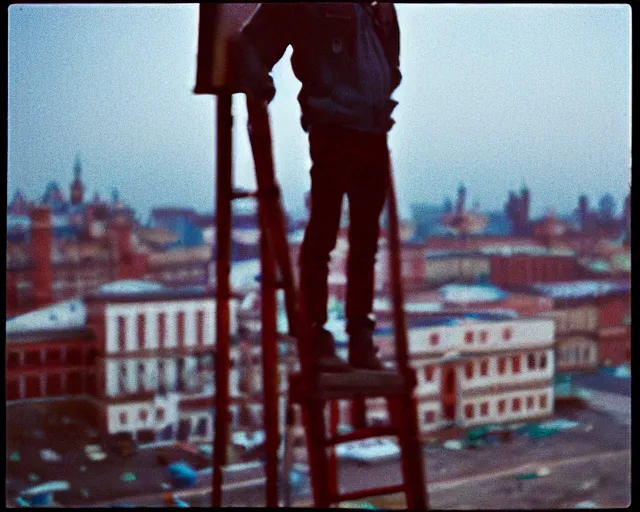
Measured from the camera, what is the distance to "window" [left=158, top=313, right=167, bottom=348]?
315 centimetres

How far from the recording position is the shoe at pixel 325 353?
259 cm

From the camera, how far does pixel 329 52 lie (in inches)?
107

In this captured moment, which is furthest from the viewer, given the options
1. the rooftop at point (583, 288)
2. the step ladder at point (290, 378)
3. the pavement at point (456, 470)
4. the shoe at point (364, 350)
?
the rooftop at point (583, 288)

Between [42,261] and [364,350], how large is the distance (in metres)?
1.19

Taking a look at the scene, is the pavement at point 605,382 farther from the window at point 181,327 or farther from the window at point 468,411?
the window at point 181,327

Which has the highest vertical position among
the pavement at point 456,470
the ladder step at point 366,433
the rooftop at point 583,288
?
the rooftop at point 583,288

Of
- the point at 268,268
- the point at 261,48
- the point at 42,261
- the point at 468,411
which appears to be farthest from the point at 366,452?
the point at 261,48

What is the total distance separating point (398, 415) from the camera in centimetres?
267

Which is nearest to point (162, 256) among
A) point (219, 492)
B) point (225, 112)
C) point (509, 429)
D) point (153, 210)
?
point (153, 210)

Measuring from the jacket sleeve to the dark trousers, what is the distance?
254 mm

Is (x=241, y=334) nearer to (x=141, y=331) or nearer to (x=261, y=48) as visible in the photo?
(x=141, y=331)

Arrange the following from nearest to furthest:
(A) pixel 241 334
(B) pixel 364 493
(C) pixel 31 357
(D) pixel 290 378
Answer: (D) pixel 290 378
(B) pixel 364 493
(C) pixel 31 357
(A) pixel 241 334

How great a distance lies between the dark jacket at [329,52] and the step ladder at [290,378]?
0.25m

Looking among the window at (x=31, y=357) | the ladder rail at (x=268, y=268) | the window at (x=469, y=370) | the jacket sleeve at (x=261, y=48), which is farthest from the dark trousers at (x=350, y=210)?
the window at (x=31, y=357)
